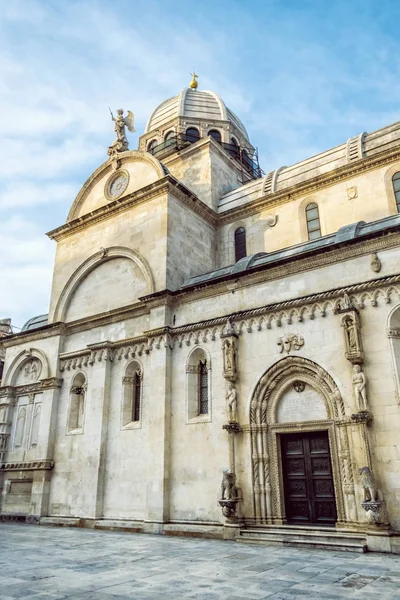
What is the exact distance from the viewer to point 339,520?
12547 mm

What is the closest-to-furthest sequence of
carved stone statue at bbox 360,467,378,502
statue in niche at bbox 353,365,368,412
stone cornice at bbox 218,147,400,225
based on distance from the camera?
carved stone statue at bbox 360,467,378,502 < statue in niche at bbox 353,365,368,412 < stone cornice at bbox 218,147,400,225

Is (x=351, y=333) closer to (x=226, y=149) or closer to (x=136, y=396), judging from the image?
(x=136, y=396)

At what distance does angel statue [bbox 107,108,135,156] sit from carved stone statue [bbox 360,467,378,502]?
18192mm

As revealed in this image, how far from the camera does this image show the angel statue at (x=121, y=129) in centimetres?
2369

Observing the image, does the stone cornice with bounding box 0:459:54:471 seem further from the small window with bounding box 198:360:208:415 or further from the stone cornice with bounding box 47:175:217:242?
the stone cornice with bounding box 47:175:217:242

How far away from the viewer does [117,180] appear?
23.4 metres

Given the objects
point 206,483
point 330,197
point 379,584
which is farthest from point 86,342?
point 379,584

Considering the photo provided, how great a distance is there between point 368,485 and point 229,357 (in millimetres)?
5596

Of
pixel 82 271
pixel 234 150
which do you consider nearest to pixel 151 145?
pixel 234 150

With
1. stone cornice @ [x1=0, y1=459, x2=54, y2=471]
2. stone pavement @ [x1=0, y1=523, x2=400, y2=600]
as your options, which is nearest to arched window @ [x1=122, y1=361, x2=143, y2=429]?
stone cornice @ [x1=0, y1=459, x2=54, y2=471]

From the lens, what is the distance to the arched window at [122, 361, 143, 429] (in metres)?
18.3

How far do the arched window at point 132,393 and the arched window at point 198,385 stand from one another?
236 centimetres

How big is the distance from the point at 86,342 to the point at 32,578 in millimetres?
12847

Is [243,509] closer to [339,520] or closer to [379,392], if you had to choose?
[339,520]
